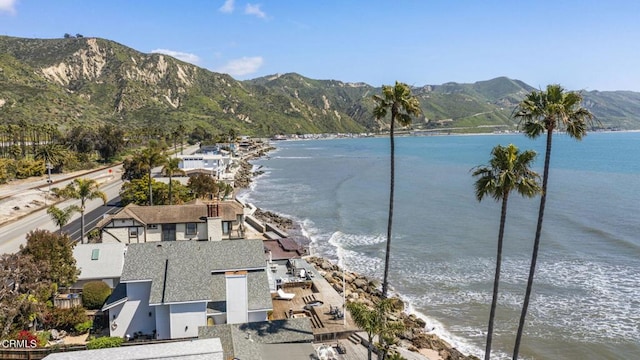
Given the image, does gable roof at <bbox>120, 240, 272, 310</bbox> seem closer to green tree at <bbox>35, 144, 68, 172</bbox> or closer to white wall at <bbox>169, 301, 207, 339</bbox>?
white wall at <bbox>169, 301, 207, 339</bbox>

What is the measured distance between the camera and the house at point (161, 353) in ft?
58.6

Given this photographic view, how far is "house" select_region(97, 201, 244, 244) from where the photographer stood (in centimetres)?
3816

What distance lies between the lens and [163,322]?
23734 mm

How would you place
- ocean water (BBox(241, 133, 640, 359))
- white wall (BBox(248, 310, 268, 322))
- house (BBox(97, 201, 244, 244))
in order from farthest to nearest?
house (BBox(97, 201, 244, 244)) < ocean water (BBox(241, 133, 640, 359)) < white wall (BBox(248, 310, 268, 322))

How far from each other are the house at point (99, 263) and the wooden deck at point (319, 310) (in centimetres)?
1068

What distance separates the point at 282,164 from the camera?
6132 inches

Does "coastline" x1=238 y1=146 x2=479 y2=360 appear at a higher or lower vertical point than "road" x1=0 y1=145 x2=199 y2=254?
lower

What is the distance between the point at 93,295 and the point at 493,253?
40.1 metres

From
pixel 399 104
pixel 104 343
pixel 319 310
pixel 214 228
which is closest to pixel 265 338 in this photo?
pixel 104 343

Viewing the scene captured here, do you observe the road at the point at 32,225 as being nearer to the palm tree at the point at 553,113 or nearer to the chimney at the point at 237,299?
the chimney at the point at 237,299

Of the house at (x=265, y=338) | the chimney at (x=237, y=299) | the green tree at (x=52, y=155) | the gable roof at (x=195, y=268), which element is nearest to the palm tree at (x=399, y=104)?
the gable roof at (x=195, y=268)

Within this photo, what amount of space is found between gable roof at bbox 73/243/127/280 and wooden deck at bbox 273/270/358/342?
10.8 m

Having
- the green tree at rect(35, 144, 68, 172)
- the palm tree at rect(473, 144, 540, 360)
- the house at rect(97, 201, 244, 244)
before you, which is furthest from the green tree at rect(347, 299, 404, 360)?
the green tree at rect(35, 144, 68, 172)

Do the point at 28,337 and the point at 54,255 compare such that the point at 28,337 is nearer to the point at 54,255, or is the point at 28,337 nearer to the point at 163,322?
the point at 54,255
